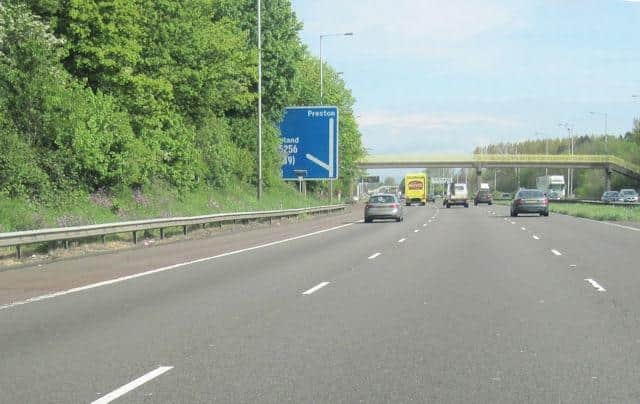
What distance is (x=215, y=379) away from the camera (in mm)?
7227

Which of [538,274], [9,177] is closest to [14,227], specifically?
[9,177]

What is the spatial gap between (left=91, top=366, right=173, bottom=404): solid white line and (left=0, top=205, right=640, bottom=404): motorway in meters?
0.02

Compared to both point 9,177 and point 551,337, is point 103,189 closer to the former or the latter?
point 9,177

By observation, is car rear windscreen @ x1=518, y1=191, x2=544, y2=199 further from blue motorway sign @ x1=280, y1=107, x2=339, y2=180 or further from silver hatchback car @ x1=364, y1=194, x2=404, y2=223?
blue motorway sign @ x1=280, y1=107, x2=339, y2=180

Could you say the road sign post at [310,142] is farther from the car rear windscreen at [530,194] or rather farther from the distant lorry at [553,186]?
the distant lorry at [553,186]

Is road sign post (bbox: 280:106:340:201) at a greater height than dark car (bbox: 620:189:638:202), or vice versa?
road sign post (bbox: 280:106:340:201)

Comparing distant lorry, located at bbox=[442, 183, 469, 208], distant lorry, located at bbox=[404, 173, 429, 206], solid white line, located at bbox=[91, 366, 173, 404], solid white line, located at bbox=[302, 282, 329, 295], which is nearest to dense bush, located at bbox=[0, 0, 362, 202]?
solid white line, located at bbox=[302, 282, 329, 295]

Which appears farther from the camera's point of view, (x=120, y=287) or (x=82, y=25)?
(x=82, y=25)

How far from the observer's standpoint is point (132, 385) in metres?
7.00

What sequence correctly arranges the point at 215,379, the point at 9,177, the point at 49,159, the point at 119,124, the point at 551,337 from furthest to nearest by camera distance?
the point at 119,124
the point at 49,159
the point at 9,177
the point at 551,337
the point at 215,379

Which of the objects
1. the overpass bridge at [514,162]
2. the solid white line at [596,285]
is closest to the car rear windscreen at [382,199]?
the solid white line at [596,285]

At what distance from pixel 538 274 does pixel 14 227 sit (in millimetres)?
14846

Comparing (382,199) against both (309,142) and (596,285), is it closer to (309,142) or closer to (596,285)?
(309,142)

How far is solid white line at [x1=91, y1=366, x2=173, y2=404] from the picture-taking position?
257 inches
